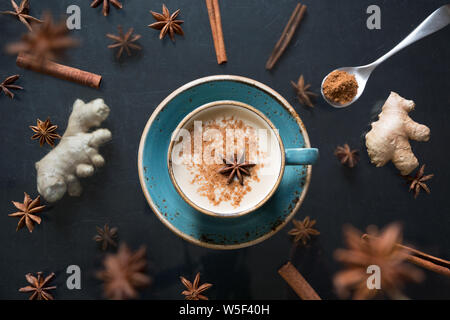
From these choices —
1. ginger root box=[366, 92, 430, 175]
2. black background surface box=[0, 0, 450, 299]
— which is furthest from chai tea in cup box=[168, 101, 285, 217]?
ginger root box=[366, 92, 430, 175]

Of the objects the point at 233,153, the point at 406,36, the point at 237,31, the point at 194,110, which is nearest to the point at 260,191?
the point at 233,153

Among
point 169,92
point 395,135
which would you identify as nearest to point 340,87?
point 395,135

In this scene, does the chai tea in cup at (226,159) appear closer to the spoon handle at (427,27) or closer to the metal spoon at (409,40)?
the metal spoon at (409,40)

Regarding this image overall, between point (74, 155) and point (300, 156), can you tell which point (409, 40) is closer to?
point (300, 156)

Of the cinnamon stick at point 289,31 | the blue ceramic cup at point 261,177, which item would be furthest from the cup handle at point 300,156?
the cinnamon stick at point 289,31

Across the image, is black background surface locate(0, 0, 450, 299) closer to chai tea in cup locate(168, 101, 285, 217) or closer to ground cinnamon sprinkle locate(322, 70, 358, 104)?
ground cinnamon sprinkle locate(322, 70, 358, 104)
